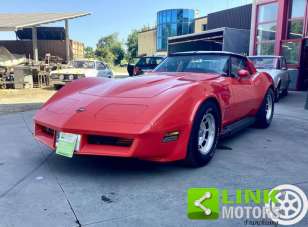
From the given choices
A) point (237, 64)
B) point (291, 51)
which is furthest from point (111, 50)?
point (237, 64)

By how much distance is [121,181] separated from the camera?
3031 mm

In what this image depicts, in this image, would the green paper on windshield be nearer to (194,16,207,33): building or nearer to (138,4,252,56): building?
(138,4,252,56): building

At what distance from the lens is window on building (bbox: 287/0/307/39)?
12.7 metres

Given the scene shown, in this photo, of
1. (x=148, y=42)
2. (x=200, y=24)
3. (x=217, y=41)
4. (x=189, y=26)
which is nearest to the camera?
(x=217, y=41)

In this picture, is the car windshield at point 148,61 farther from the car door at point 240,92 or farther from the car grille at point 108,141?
the car grille at point 108,141

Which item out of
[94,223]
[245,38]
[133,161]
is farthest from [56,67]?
[94,223]

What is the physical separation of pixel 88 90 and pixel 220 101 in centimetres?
156

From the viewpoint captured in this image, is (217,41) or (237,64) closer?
(237,64)

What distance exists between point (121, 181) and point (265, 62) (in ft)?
27.0

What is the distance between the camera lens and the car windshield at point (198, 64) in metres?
4.29

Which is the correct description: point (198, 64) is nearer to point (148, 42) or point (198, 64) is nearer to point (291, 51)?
point (291, 51)

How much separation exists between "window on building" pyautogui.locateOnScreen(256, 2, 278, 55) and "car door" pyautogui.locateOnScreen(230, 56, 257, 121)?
34.2ft

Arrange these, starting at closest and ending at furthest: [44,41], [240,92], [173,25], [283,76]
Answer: [240,92] < [283,76] < [44,41] < [173,25]

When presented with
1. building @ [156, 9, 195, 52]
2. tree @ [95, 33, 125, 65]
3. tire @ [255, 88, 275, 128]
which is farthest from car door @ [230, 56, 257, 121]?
tree @ [95, 33, 125, 65]
